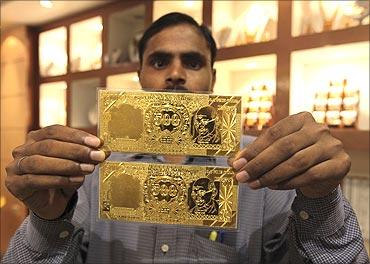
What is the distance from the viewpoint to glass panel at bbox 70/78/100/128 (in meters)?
2.67

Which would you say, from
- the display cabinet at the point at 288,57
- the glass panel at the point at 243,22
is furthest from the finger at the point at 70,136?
the glass panel at the point at 243,22

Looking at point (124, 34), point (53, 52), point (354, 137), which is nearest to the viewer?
point (354, 137)

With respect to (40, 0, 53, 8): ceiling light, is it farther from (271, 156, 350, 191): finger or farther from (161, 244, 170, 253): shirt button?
(271, 156, 350, 191): finger

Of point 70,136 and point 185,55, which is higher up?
point 185,55

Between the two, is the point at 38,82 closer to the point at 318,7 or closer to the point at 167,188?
the point at 318,7

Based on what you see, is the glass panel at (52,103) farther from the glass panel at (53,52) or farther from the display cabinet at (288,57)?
the display cabinet at (288,57)

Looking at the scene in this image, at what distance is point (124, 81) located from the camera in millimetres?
2287

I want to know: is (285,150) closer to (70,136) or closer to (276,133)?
(276,133)

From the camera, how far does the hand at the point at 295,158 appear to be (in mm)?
525

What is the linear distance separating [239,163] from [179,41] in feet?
1.58

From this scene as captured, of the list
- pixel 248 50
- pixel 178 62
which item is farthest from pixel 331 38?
pixel 178 62

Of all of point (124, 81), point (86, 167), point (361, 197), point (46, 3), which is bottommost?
point (361, 197)

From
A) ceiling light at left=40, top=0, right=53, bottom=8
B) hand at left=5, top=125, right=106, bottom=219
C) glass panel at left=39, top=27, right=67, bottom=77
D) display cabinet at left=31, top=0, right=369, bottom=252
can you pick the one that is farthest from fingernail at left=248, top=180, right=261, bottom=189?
glass panel at left=39, top=27, right=67, bottom=77

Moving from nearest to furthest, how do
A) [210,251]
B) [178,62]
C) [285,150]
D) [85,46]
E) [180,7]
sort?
1. [285,150]
2. [210,251]
3. [178,62]
4. [180,7]
5. [85,46]
